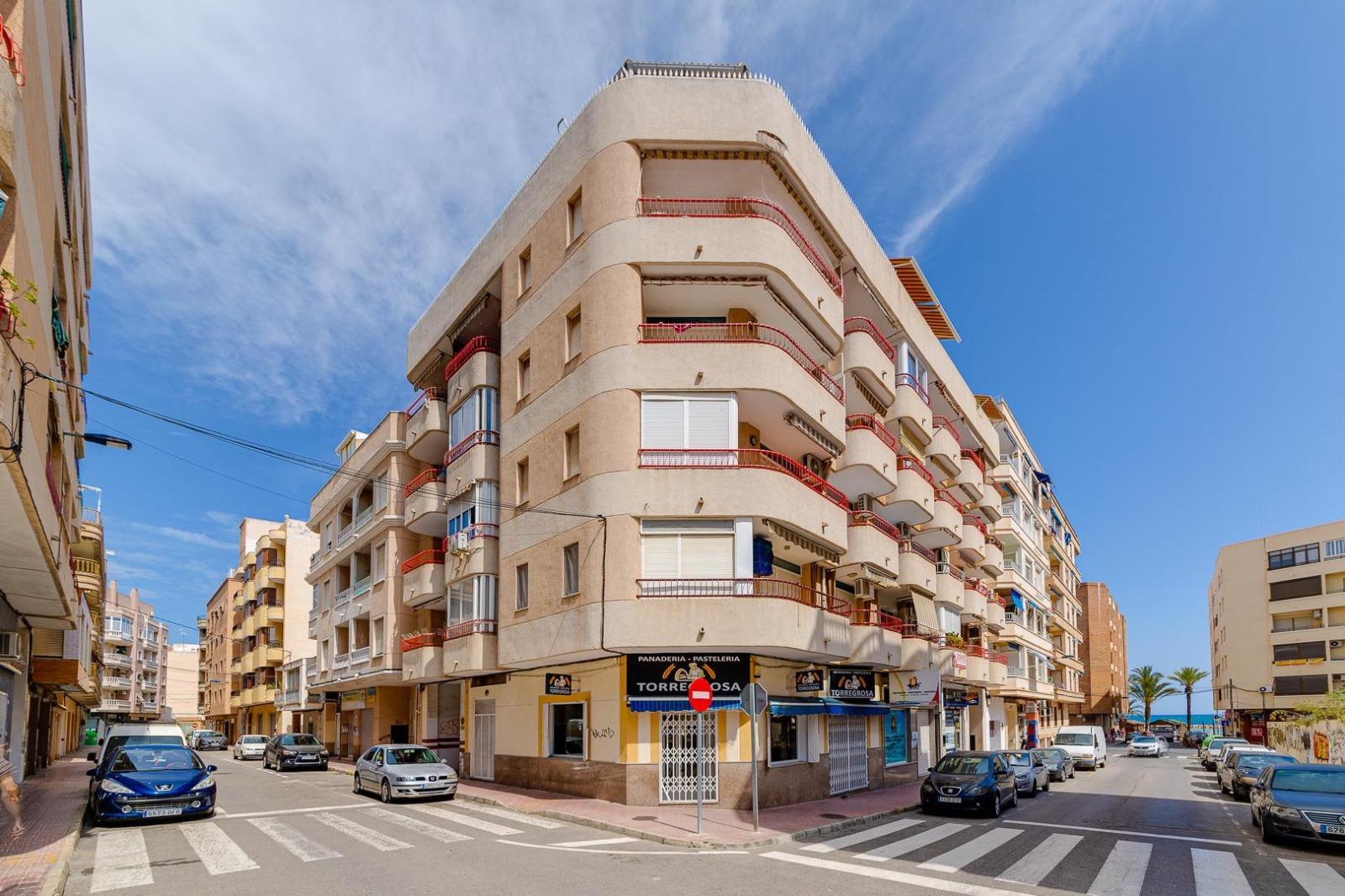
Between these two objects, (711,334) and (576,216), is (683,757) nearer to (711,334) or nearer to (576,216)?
(711,334)

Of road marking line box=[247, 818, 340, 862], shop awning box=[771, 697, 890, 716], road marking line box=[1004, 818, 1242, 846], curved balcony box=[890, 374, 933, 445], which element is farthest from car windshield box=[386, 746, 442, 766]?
curved balcony box=[890, 374, 933, 445]

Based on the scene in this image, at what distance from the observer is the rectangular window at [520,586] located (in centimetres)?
2475

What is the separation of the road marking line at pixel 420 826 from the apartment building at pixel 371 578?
11112 millimetres

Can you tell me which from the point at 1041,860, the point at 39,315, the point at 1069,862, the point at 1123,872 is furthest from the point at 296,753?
the point at 1123,872

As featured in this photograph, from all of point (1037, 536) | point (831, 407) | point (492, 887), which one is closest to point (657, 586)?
point (831, 407)

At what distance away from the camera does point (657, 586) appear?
20438mm

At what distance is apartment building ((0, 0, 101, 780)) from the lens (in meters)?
9.36

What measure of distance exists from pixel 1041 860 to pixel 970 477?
27.1 meters

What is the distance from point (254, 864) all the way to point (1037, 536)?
56746mm

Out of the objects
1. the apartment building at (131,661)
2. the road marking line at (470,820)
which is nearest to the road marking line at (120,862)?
the road marking line at (470,820)

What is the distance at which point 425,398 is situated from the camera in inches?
1278

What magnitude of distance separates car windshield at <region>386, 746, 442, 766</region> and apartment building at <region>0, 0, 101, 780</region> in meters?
8.52

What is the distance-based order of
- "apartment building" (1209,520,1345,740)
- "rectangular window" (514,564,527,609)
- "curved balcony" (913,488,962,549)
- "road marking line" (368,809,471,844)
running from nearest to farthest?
"road marking line" (368,809,471,844) < "rectangular window" (514,564,527,609) < "curved balcony" (913,488,962,549) < "apartment building" (1209,520,1345,740)

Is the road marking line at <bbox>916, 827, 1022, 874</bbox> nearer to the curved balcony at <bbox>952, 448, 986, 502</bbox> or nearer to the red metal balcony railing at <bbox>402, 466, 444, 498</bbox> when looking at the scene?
the red metal balcony railing at <bbox>402, 466, 444, 498</bbox>
